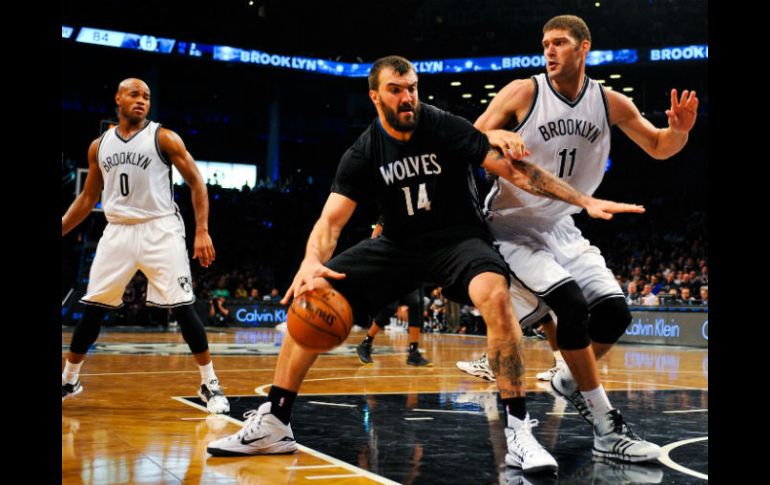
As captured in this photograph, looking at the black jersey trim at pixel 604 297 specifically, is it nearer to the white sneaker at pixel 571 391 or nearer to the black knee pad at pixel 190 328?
the white sneaker at pixel 571 391

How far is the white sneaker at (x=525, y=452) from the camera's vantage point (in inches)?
136

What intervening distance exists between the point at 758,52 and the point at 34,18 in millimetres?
1749

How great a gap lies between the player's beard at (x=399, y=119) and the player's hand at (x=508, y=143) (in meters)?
0.38

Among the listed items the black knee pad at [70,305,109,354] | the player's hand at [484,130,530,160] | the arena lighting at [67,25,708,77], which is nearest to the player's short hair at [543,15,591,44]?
the player's hand at [484,130,530,160]

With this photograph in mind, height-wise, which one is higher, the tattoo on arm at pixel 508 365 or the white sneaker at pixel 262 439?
the tattoo on arm at pixel 508 365

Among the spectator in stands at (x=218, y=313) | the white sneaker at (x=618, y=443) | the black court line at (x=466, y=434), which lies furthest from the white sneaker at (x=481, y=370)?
the spectator in stands at (x=218, y=313)

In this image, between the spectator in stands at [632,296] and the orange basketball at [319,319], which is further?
the spectator in stands at [632,296]

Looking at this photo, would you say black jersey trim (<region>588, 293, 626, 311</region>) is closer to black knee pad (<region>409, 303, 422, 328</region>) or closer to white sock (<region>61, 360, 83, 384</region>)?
white sock (<region>61, 360, 83, 384</region>)

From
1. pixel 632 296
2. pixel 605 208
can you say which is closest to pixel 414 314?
pixel 605 208

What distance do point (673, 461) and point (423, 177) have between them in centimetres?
184

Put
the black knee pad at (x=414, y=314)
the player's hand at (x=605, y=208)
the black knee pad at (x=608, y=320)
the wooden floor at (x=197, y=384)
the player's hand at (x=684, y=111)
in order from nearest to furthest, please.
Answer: the player's hand at (x=605, y=208), the wooden floor at (x=197, y=384), the player's hand at (x=684, y=111), the black knee pad at (x=608, y=320), the black knee pad at (x=414, y=314)

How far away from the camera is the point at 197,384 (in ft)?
22.5

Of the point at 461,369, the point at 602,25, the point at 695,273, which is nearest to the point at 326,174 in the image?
the point at 602,25

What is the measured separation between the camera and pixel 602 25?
89.6ft
